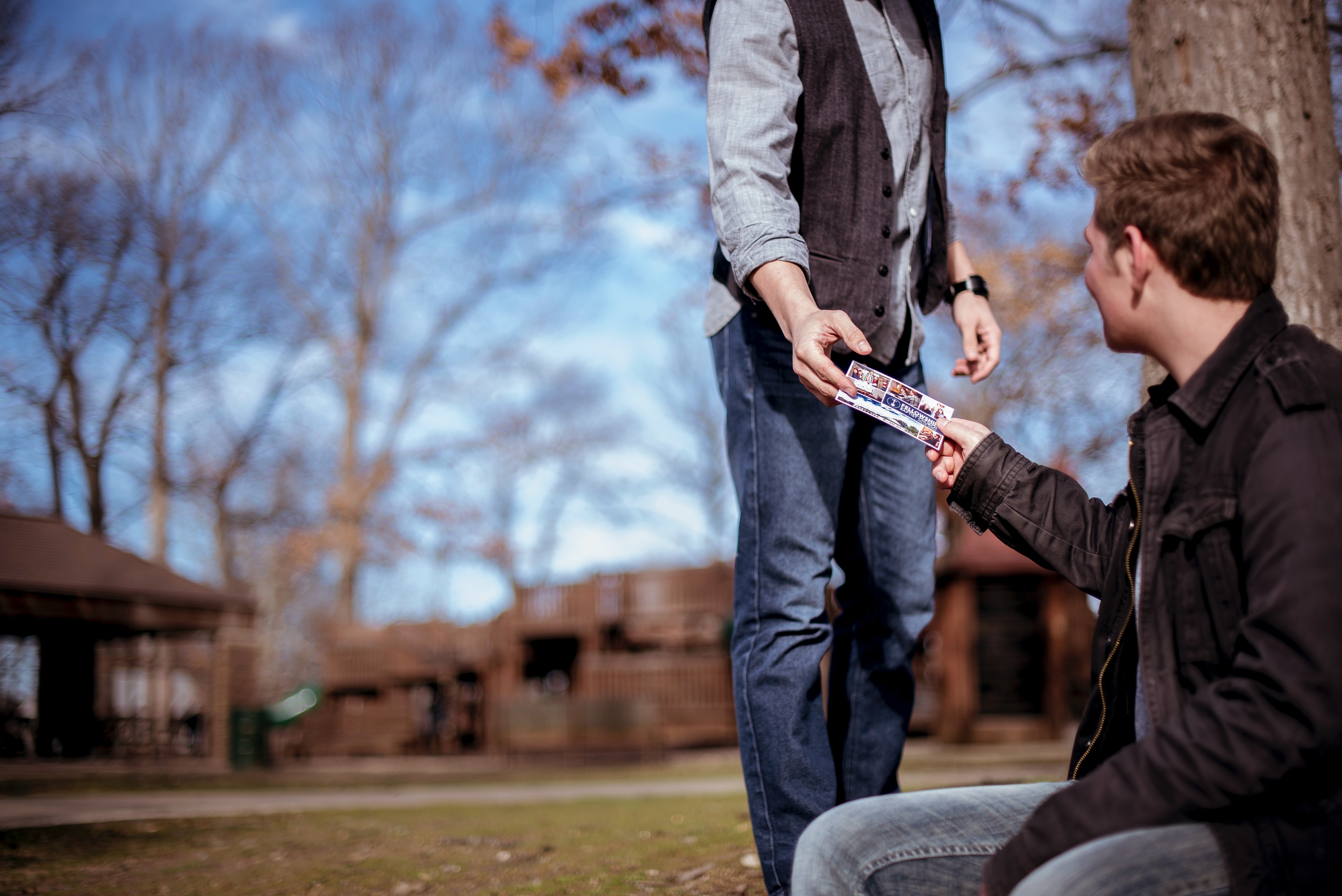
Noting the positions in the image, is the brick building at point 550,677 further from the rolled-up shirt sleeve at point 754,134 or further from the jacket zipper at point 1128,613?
the jacket zipper at point 1128,613

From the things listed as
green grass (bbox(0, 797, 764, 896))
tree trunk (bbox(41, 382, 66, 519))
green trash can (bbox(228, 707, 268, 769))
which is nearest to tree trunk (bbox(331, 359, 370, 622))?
tree trunk (bbox(41, 382, 66, 519))

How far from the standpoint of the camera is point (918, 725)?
663 inches

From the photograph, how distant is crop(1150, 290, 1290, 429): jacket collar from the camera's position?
135 cm

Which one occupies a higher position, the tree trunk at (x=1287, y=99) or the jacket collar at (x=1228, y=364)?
the tree trunk at (x=1287, y=99)

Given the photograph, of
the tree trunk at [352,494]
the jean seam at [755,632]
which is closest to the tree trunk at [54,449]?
the tree trunk at [352,494]

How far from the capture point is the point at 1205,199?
1399mm

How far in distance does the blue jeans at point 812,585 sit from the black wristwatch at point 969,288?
31 cm

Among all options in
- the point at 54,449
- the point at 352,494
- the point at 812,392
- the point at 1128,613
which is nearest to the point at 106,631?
the point at 54,449

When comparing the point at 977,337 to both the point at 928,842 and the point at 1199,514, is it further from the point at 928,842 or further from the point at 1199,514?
the point at 928,842

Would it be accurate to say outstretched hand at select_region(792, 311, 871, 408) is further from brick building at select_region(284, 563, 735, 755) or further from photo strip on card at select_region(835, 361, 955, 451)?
brick building at select_region(284, 563, 735, 755)

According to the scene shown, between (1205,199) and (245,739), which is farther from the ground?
(1205,199)

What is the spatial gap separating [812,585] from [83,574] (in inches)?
614

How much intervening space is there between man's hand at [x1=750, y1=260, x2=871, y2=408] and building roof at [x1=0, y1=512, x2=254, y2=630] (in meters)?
14.2

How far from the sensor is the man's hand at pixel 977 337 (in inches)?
104
